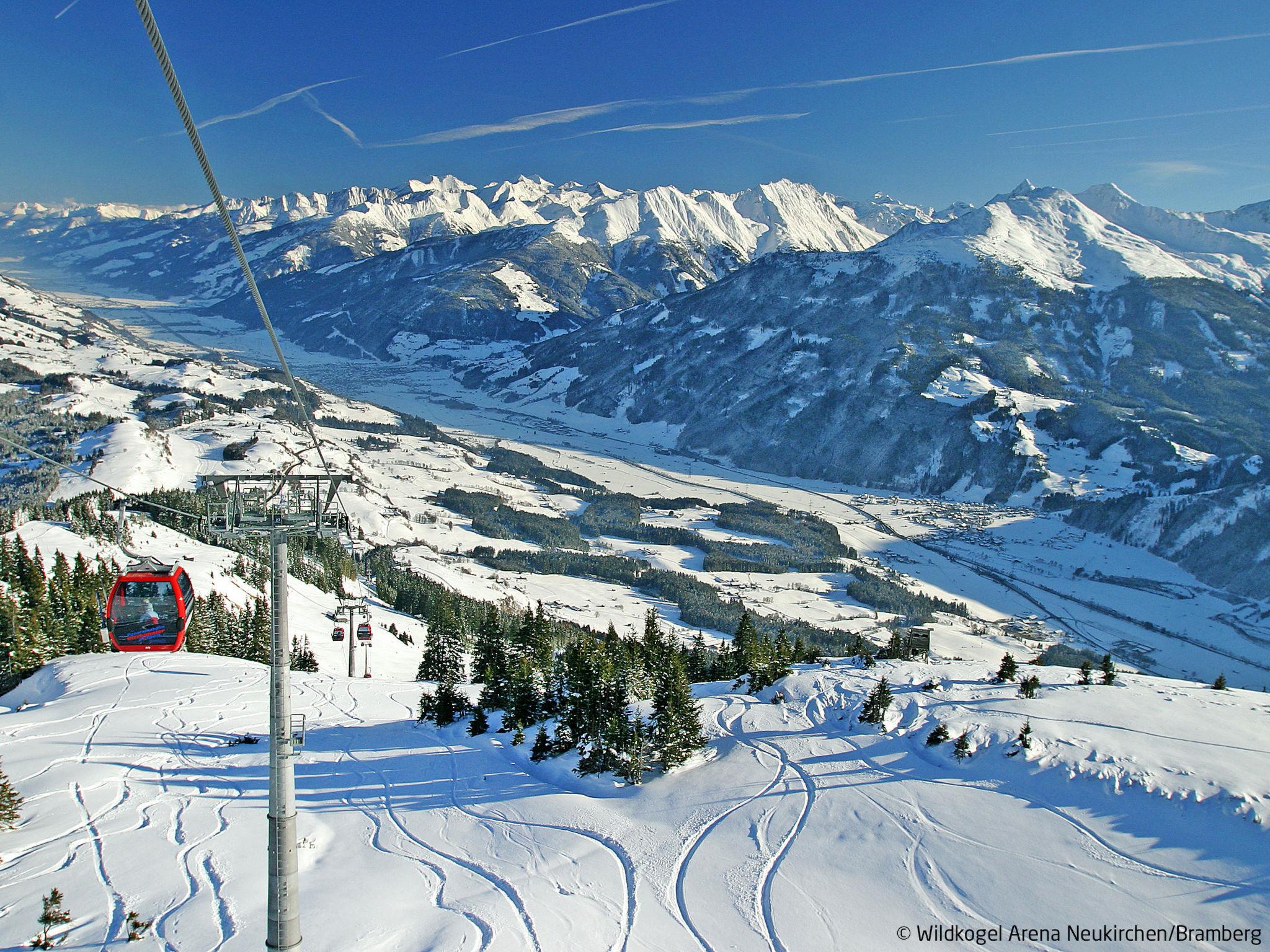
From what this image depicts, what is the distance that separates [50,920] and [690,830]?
63.9ft

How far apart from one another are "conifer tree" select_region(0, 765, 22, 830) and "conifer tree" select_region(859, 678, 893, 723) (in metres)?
35.0

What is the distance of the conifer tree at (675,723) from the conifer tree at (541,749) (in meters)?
5.20

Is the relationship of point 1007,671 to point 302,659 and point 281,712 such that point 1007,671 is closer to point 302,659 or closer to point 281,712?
point 281,712

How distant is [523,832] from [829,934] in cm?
1149

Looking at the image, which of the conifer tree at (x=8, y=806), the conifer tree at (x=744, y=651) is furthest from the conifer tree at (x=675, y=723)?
the conifer tree at (x=8, y=806)

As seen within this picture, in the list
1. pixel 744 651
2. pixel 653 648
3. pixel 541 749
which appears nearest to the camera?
pixel 541 749

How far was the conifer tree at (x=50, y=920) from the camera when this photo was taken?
65.6 feet

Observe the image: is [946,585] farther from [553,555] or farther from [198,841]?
[198,841]

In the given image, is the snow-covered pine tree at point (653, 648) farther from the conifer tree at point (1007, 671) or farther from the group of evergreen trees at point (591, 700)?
the conifer tree at point (1007, 671)

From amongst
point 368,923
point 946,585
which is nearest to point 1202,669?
point 946,585

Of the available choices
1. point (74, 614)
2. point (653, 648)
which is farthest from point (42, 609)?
point (653, 648)

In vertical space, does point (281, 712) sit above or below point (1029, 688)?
above

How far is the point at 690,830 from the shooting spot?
96.6 feet

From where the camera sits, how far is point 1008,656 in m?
45.6
